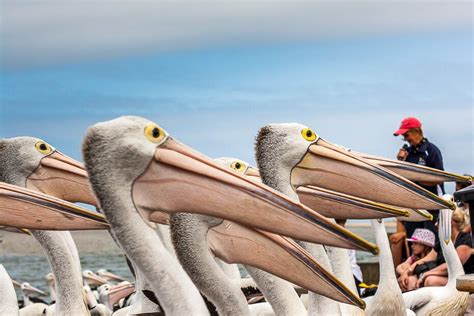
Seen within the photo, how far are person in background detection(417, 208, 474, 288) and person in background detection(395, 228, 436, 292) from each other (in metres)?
0.07

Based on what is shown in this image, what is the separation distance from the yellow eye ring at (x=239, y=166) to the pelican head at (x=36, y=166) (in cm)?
118

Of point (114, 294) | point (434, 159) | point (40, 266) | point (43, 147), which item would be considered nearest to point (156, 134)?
point (43, 147)

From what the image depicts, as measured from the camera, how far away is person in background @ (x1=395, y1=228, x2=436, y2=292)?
1089cm

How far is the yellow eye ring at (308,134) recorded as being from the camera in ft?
24.5

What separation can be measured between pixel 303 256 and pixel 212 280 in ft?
1.59

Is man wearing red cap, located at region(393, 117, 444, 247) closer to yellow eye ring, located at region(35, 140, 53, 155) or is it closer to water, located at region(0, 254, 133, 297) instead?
yellow eye ring, located at region(35, 140, 53, 155)

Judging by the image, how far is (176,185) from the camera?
5215 mm

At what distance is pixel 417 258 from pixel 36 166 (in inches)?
179

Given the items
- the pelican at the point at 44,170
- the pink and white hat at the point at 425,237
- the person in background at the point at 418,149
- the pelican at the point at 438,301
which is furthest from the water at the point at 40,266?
the pelican at the point at 44,170

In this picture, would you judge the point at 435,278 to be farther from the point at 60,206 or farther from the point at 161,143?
the point at 161,143

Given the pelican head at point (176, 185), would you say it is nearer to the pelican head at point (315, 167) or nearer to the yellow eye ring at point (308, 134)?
the pelican head at point (315, 167)

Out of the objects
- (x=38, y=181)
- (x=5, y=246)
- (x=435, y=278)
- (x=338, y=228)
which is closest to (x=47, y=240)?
(x=38, y=181)

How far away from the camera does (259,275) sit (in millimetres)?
6633

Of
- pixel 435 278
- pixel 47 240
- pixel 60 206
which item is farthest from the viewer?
pixel 435 278
